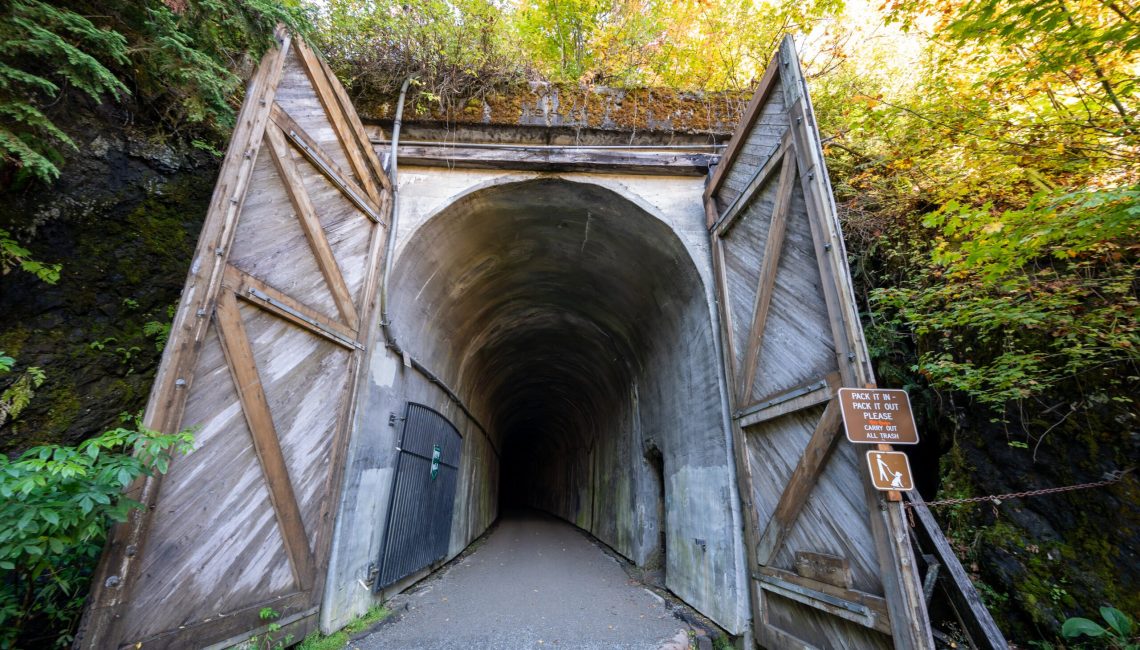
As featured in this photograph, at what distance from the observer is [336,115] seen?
14.7 ft

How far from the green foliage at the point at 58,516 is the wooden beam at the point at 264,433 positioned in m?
Result: 0.73

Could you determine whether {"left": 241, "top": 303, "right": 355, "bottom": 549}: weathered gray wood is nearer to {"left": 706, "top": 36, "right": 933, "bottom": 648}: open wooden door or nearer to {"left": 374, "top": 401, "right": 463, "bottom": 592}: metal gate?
{"left": 374, "top": 401, "right": 463, "bottom": 592}: metal gate

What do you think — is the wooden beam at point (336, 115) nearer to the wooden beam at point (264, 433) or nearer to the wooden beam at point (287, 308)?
the wooden beam at point (287, 308)

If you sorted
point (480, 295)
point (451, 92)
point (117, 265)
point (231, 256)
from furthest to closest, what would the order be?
point (480, 295)
point (451, 92)
point (117, 265)
point (231, 256)

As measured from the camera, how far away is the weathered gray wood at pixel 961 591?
315 cm

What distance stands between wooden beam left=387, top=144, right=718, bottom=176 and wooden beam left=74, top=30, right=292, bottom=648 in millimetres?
1928

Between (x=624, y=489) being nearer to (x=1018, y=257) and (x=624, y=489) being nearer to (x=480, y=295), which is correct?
(x=480, y=295)

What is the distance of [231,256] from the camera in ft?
10.7

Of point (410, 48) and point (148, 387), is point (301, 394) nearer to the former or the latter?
point (148, 387)

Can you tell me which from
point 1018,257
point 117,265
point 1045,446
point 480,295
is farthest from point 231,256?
point 1045,446

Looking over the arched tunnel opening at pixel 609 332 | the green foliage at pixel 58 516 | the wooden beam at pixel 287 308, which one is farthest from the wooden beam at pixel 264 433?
the arched tunnel opening at pixel 609 332

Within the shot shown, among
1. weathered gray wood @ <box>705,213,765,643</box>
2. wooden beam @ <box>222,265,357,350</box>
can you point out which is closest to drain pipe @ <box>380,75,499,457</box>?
wooden beam @ <box>222,265,357,350</box>

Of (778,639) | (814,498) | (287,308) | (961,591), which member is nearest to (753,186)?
(814,498)

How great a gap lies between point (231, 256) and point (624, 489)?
7.97 meters
